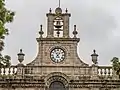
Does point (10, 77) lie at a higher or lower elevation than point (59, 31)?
lower

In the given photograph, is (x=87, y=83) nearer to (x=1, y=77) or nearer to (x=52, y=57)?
(x=52, y=57)

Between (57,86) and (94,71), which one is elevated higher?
(94,71)

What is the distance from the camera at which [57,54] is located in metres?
31.7

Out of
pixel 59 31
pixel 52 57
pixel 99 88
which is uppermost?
pixel 59 31

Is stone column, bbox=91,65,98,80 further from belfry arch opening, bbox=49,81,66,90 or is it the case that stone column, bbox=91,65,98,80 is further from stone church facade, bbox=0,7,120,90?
belfry arch opening, bbox=49,81,66,90

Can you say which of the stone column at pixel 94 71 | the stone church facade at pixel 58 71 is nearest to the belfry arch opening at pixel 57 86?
the stone church facade at pixel 58 71

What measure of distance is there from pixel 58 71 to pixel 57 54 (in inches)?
57.0

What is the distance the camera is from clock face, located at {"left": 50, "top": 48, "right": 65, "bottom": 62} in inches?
1248

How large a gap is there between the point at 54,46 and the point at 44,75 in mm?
2575

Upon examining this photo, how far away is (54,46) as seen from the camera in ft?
105

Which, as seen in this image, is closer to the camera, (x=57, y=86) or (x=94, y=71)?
(x=57, y=86)

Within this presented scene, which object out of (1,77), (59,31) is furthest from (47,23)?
(1,77)

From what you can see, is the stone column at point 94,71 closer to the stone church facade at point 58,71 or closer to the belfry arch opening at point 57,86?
the stone church facade at point 58,71

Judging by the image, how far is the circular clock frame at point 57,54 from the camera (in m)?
31.7
